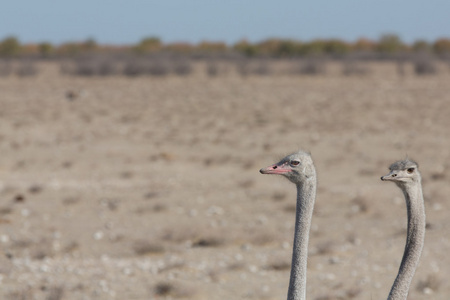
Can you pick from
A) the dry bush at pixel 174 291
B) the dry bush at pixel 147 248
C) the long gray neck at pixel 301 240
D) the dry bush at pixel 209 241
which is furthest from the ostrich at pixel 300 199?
the dry bush at pixel 209 241

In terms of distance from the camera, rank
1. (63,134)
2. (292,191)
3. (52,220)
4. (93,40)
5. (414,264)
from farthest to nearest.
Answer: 1. (93,40)
2. (63,134)
3. (292,191)
4. (52,220)
5. (414,264)

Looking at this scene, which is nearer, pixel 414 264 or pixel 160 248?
pixel 414 264

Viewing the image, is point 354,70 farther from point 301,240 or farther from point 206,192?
point 301,240

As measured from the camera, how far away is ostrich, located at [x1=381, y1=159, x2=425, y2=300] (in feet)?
13.7

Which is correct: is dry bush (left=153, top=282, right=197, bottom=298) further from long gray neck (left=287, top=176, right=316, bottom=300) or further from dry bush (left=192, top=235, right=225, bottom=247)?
long gray neck (left=287, top=176, right=316, bottom=300)

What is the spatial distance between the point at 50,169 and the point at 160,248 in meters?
Result: 6.61

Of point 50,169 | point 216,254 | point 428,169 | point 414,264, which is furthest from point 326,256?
point 50,169

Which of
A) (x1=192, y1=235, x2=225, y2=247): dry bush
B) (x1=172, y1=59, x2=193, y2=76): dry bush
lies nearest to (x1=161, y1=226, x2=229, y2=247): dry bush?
(x1=192, y1=235, x2=225, y2=247): dry bush

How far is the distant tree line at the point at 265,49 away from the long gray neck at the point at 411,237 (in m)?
50.0

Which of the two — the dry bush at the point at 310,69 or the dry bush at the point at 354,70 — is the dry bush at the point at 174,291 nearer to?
the dry bush at the point at 310,69

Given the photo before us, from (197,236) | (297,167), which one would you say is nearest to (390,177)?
(297,167)

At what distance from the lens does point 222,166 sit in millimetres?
16047

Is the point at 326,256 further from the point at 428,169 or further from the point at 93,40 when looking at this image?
the point at 93,40

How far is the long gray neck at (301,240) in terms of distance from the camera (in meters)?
4.45
